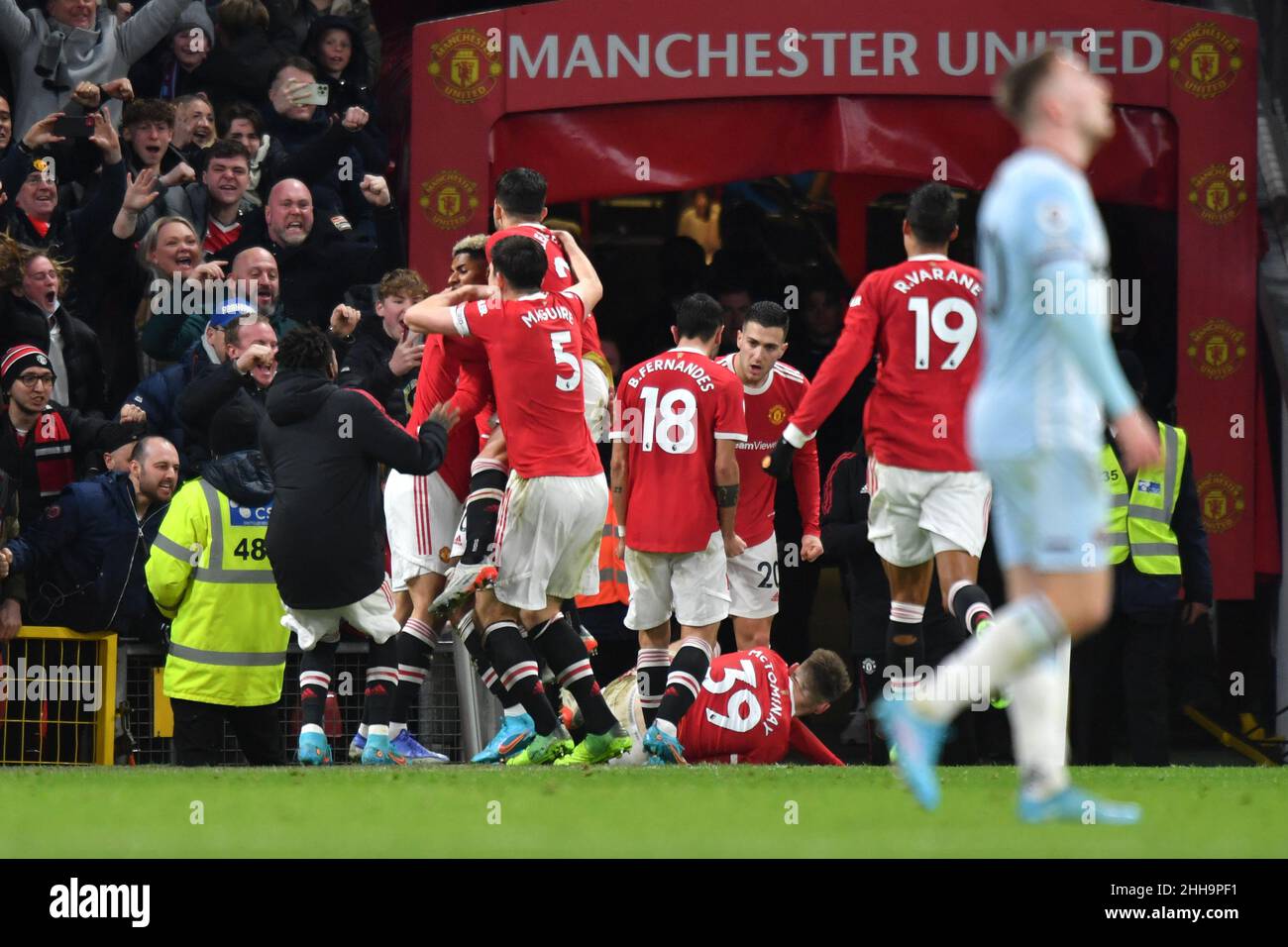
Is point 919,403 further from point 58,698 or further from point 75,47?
point 75,47

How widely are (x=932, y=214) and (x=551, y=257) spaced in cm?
167

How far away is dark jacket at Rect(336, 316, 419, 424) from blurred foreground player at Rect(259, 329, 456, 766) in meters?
1.57

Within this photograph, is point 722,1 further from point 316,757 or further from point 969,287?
point 316,757

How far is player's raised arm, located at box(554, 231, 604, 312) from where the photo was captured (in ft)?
29.2

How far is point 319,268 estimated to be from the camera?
11219 mm

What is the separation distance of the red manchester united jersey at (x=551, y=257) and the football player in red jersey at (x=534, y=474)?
0.46 ft

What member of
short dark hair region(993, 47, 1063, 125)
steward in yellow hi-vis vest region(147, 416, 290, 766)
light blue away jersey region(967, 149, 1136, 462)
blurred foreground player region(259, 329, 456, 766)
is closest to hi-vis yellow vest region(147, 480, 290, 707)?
steward in yellow hi-vis vest region(147, 416, 290, 766)

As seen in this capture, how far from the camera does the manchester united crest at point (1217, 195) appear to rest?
11734mm

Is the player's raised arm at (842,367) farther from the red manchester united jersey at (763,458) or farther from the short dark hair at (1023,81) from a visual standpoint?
the short dark hair at (1023,81)

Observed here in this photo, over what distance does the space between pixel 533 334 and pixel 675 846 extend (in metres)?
3.25

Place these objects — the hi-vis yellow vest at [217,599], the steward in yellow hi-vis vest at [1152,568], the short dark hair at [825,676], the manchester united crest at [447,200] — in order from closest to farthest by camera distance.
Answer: the hi-vis yellow vest at [217,599] → the short dark hair at [825,676] → the steward in yellow hi-vis vest at [1152,568] → the manchester united crest at [447,200]

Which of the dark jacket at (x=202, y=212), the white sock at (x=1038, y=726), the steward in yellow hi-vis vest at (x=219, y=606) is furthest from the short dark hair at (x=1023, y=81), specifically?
the dark jacket at (x=202, y=212)

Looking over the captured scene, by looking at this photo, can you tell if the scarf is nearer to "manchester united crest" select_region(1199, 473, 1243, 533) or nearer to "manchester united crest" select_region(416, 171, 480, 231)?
"manchester united crest" select_region(416, 171, 480, 231)

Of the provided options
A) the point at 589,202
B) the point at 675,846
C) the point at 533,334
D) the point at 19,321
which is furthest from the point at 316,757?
the point at 589,202
